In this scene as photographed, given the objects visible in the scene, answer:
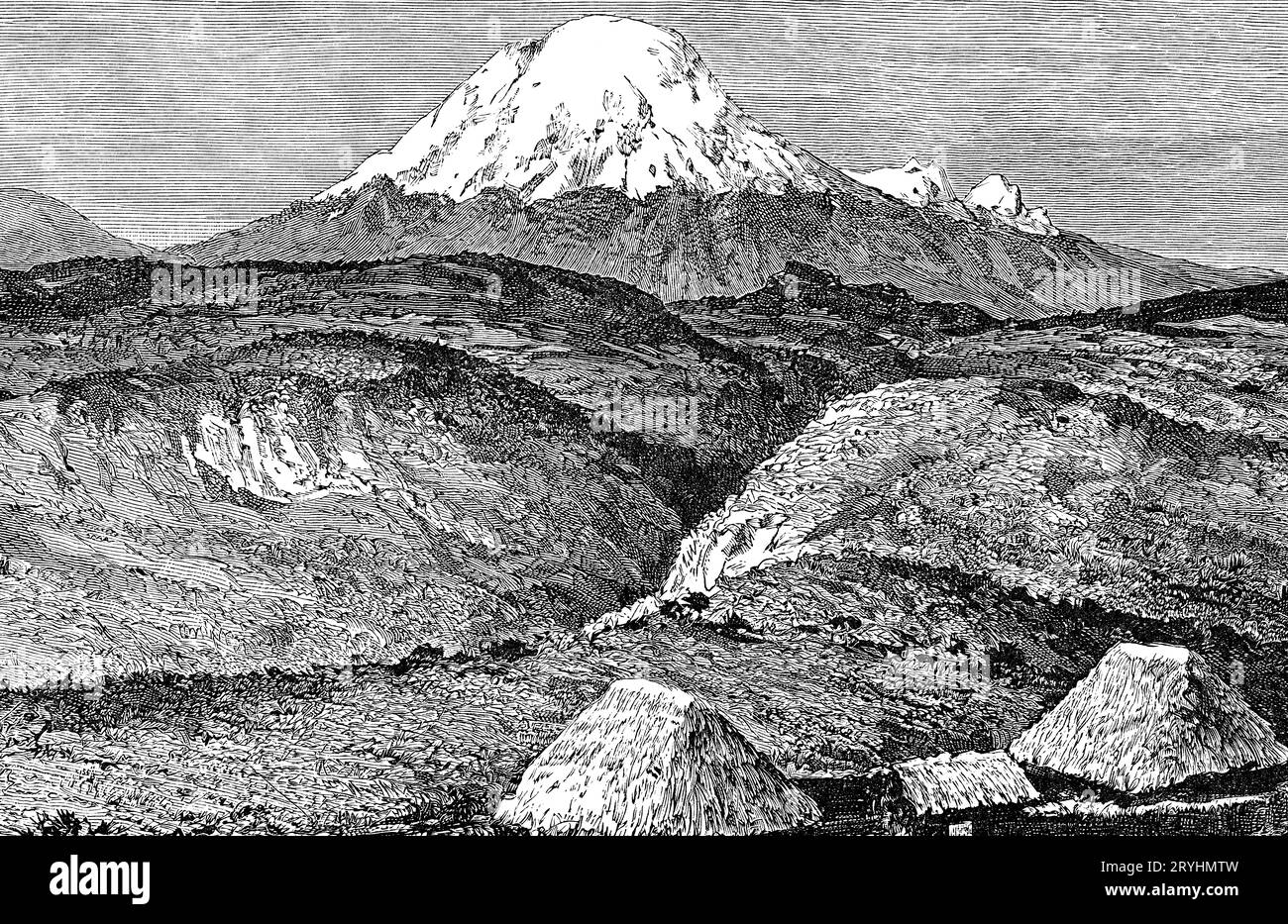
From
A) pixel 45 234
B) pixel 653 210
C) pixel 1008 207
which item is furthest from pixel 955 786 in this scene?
pixel 45 234

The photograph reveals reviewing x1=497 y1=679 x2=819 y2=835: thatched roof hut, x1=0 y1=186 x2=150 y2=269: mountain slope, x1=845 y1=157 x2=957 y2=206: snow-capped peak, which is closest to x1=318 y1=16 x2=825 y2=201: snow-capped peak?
x1=845 y1=157 x2=957 y2=206: snow-capped peak

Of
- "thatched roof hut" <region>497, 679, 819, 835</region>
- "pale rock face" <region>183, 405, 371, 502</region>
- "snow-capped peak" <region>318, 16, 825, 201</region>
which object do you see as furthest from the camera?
"snow-capped peak" <region>318, 16, 825, 201</region>

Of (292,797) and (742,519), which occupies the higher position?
(742,519)

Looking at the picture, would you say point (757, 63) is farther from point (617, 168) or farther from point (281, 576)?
point (281, 576)

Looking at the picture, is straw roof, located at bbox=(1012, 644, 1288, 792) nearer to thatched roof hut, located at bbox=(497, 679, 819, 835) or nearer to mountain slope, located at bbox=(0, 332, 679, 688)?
thatched roof hut, located at bbox=(497, 679, 819, 835)

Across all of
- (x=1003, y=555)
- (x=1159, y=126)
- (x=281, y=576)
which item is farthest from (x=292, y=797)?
(x=1159, y=126)
